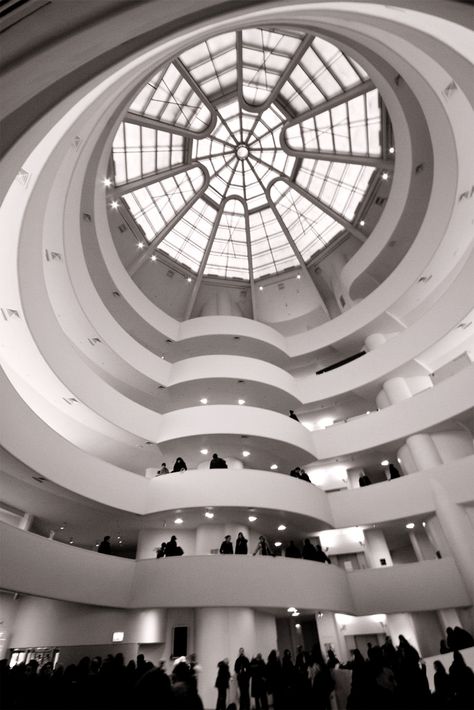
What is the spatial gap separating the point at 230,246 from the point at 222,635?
2504 cm

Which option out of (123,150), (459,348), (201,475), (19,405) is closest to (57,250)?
(19,405)

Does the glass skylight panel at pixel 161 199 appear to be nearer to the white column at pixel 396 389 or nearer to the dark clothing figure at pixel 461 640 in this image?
the white column at pixel 396 389

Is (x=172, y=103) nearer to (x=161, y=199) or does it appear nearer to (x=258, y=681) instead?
(x=161, y=199)

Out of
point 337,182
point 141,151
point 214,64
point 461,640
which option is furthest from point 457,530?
point 214,64

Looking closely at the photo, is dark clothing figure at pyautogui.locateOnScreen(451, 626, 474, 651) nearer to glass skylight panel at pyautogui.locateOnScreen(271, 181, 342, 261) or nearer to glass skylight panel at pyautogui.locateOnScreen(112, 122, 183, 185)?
glass skylight panel at pyautogui.locateOnScreen(271, 181, 342, 261)

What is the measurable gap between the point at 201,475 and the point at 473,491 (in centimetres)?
1100

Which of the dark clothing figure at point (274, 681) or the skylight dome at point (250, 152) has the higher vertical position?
the skylight dome at point (250, 152)

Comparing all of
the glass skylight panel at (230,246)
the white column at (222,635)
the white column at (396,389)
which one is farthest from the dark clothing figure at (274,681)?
the glass skylight panel at (230,246)

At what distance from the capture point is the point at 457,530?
14.3 meters

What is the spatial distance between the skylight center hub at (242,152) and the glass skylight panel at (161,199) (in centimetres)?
298

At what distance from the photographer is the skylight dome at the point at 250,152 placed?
20.8m

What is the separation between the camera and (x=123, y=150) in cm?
2166

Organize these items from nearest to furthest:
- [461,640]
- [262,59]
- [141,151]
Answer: [461,640] → [262,59] → [141,151]

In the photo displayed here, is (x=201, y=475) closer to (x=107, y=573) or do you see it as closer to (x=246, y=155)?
(x=107, y=573)
